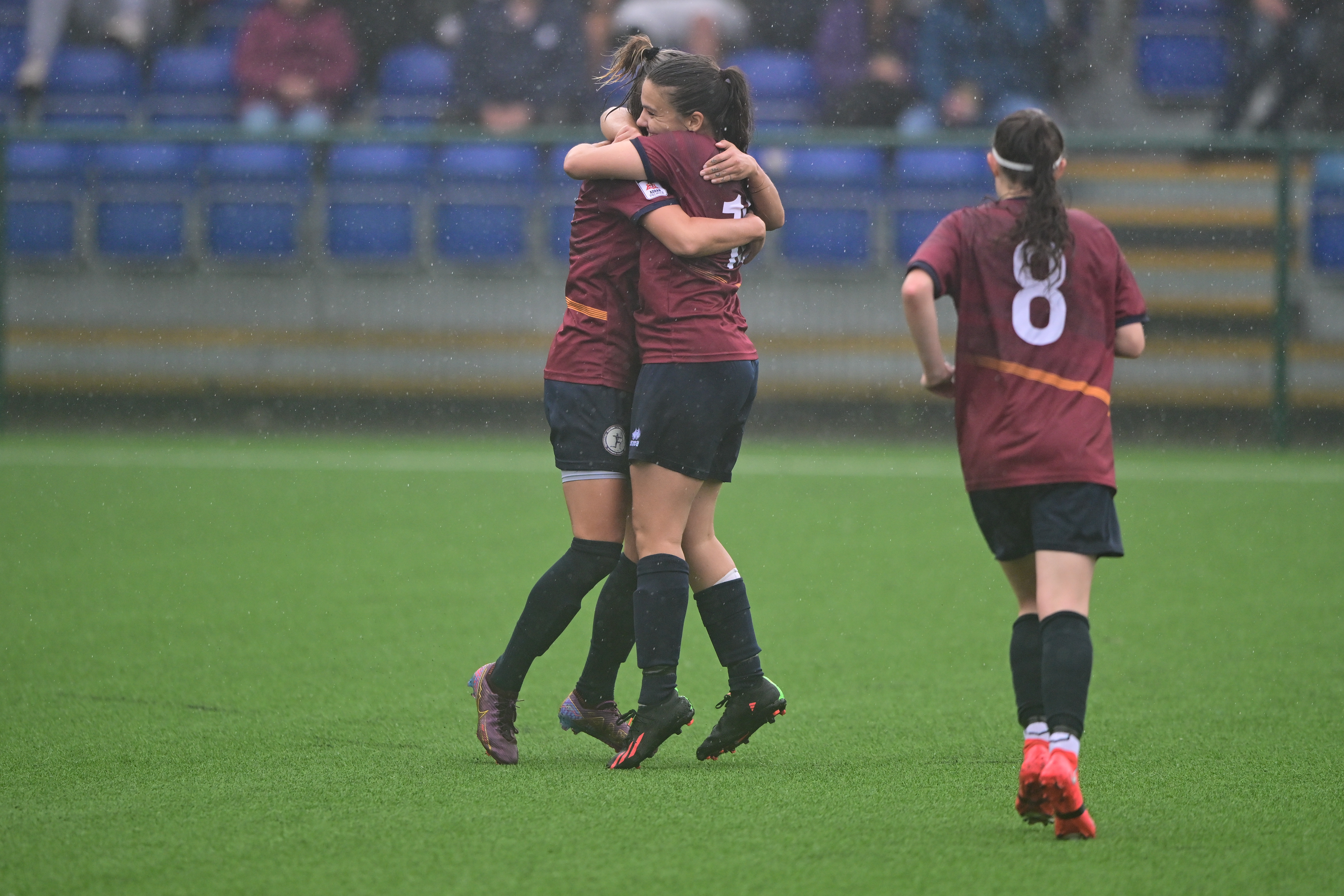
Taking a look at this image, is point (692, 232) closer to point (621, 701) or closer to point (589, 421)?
point (589, 421)

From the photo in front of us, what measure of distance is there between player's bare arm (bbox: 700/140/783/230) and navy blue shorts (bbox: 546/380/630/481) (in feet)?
1.79

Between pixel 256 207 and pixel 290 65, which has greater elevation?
pixel 290 65

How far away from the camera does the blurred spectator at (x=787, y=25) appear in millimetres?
13086

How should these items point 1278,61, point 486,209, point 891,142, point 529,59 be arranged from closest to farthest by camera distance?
point 891,142, point 486,209, point 1278,61, point 529,59

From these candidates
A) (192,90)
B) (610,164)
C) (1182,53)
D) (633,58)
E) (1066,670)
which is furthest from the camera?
(192,90)

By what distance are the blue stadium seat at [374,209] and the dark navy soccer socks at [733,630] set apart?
766cm

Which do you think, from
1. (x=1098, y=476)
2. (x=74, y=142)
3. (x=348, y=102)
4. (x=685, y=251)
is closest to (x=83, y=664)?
(x=685, y=251)

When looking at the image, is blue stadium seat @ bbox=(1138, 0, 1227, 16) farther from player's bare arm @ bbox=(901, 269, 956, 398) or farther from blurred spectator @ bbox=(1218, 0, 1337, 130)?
player's bare arm @ bbox=(901, 269, 956, 398)

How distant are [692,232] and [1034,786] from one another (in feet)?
4.59

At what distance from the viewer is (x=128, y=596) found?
18.7 ft

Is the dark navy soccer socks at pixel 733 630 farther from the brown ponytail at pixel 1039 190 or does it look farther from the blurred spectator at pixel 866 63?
the blurred spectator at pixel 866 63

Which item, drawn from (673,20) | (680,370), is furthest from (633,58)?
(673,20)

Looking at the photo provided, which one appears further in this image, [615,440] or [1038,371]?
[615,440]

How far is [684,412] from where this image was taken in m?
3.47
